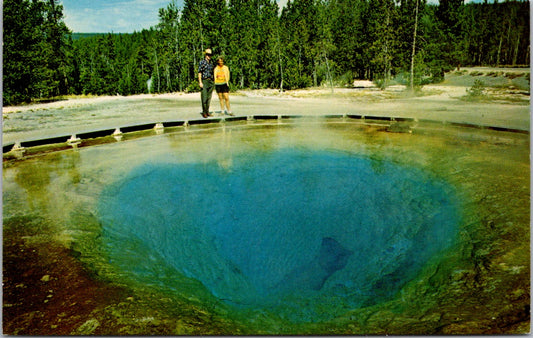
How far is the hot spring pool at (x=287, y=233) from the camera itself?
2229 millimetres

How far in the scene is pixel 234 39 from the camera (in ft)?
82.9

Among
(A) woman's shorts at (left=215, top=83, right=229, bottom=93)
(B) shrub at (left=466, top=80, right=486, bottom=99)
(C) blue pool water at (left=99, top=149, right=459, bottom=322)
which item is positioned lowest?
(C) blue pool water at (left=99, top=149, right=459, bottom=322)

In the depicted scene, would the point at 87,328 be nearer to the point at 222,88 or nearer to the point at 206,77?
the point at 206,77

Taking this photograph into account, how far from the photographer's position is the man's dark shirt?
791cm

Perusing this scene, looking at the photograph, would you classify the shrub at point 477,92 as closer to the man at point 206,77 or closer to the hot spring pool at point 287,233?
the hot spring pool at point 287,233

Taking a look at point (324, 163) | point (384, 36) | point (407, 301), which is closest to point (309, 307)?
point (407, 301)

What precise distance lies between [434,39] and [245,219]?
20669 mm

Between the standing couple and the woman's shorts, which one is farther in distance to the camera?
the woman's shorts

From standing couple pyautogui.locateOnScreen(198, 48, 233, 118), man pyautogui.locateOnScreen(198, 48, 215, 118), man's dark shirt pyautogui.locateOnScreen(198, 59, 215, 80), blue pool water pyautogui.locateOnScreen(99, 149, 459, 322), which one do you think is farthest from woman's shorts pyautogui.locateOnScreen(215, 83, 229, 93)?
blue pool water pyautogui.locateOnScreen(99, 149, 459, 322)

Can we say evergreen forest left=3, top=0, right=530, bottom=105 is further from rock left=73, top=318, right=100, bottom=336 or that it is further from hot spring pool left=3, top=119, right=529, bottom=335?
rock left=73, top=318, right=100, bottom=336

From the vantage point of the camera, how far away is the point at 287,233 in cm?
342

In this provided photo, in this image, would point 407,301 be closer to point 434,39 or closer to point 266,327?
point 266,327

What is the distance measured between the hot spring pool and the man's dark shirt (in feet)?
8.63

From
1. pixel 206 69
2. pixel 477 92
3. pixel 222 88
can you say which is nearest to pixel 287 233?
pixel 206 69
